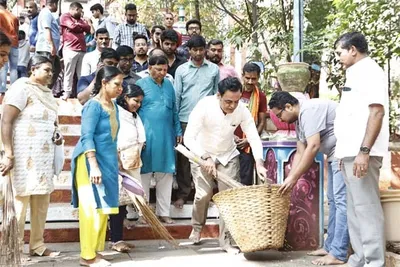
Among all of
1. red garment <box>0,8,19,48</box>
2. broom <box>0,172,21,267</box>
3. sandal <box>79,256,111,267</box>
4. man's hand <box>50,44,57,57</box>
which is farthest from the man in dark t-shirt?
man's hand <box>50,44,57,57</box>

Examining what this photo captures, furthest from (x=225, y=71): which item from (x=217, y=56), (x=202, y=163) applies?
(x=202, y=163)

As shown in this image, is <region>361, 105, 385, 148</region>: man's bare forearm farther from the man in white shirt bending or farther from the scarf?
the scarf

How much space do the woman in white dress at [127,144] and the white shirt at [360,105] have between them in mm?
1996

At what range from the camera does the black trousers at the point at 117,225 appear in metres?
5.11

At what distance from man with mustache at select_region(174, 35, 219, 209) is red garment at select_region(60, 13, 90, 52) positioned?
9.31ft

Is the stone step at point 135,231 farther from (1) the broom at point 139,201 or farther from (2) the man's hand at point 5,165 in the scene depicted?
(2) the man's hand at point 5,165

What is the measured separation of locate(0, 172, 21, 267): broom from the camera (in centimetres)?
400

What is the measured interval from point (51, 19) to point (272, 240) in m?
5.71

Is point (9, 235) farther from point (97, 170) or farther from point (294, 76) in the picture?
point (294, 76)

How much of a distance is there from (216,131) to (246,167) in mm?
640

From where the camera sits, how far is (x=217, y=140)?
5.09m

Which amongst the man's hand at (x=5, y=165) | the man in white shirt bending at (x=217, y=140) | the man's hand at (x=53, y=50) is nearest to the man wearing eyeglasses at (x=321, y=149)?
the man in white shirt bending at (x=217, y=140)

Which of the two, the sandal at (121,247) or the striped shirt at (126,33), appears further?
the striped shirt at (126,33)

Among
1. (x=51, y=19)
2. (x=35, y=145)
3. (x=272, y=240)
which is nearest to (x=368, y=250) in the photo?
(x=272, y=240)
